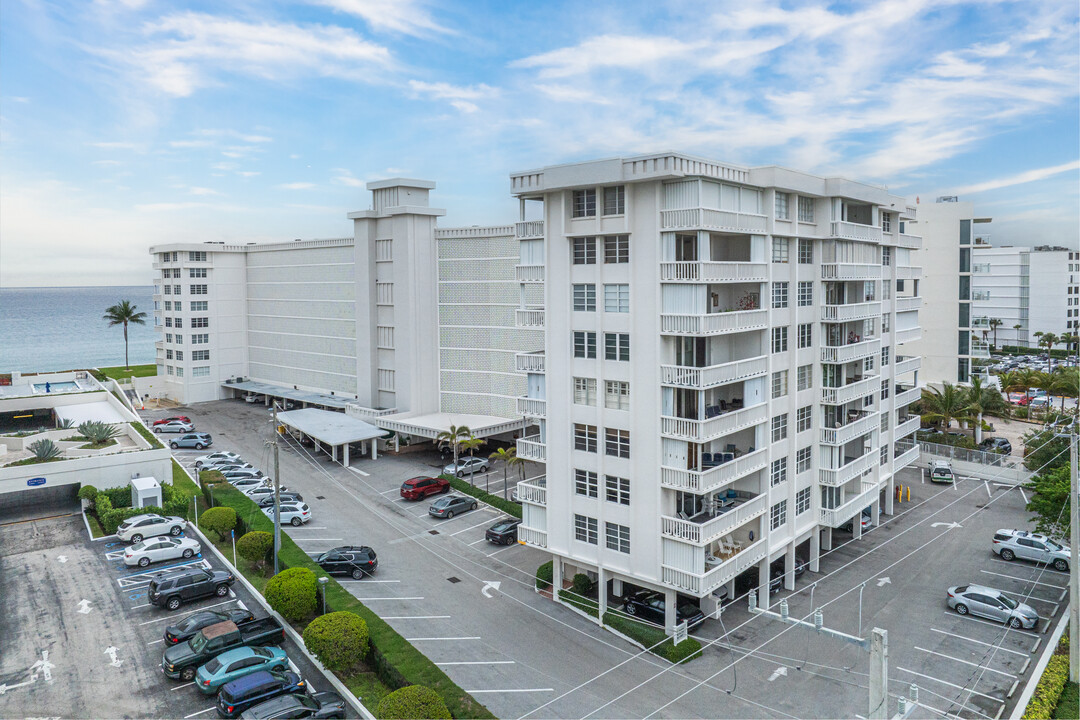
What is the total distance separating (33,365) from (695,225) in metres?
204

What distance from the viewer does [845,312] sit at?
38.4m

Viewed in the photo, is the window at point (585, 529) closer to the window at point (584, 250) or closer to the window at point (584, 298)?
the window at point (584, 298)

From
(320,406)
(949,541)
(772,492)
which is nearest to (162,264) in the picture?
(320,406)

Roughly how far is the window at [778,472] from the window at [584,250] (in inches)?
519

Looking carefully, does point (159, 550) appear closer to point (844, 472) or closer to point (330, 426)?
point (330, 426)

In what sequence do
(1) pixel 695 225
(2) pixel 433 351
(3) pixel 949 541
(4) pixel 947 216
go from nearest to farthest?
(1) pixel 695 225
(3) pixel 949 541
(2) pixel 433 351
(4) pixel 947 216

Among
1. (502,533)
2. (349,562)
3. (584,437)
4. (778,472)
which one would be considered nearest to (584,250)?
(584,437)

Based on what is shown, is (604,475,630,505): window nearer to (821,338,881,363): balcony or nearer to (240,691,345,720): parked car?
(240,691,345,720): parked car

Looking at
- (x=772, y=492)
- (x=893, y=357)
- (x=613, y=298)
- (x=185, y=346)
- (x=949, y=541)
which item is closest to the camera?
(x=613, y=298)

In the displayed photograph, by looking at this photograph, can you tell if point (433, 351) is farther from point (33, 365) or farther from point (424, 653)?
point (33, 365)

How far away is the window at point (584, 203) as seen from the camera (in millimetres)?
31598

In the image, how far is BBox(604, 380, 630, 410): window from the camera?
102 feet

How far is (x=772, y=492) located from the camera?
114ft

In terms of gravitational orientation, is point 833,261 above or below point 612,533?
above
